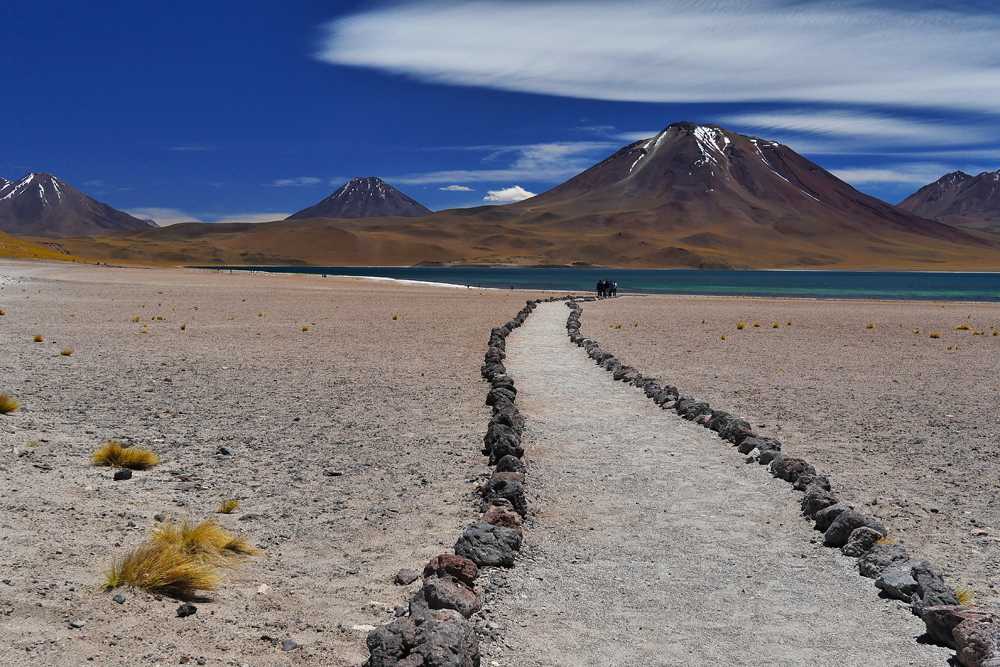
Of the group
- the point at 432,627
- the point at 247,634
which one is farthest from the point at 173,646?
the point at 432,627

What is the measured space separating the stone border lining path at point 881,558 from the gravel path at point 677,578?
4.8 inches

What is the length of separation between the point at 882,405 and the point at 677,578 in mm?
8197

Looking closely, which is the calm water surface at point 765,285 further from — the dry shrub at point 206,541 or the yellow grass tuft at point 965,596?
the dry shrub at point 206,541

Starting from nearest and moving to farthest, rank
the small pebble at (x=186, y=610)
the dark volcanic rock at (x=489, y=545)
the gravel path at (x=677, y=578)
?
the gravel path at (x=677, y=578) → the small pebble at (x=186, y=610) → the dark volcanic rock at (x=489, y=545)

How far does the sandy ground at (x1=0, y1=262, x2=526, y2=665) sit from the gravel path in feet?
2.80

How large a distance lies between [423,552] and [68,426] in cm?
539

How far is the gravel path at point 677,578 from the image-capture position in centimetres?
482

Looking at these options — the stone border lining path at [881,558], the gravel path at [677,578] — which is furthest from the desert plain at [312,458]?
the gravel path at [677,578]

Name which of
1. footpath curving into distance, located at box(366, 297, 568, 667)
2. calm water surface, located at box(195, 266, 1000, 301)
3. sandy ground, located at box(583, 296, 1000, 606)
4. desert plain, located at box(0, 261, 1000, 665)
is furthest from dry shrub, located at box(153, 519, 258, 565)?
calm water surface, located at box(195, 266, 1000, 301)

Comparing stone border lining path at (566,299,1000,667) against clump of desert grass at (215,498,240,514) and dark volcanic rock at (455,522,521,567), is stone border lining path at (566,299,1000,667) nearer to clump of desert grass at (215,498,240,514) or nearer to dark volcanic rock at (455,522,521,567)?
dark volcanic rock at (455,522,521,567)

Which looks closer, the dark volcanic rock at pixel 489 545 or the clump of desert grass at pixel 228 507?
the dark volcanic rock at pixel 489 545

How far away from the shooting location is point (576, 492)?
789 centimetres

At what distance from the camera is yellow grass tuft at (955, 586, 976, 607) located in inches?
214

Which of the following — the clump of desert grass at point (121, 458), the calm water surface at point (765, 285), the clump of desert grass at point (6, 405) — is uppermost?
the calm water surface at point (765, 285)
